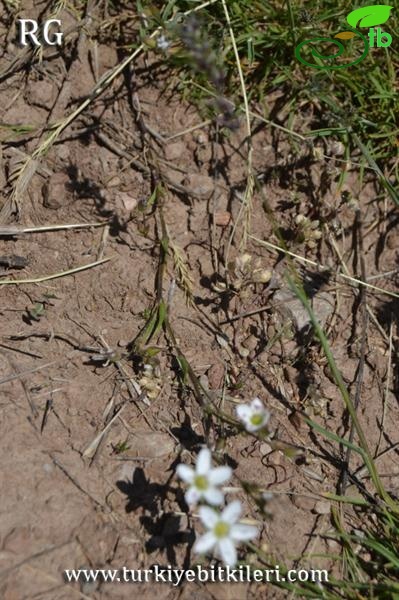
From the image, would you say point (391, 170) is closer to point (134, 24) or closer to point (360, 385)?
point (360, 385)

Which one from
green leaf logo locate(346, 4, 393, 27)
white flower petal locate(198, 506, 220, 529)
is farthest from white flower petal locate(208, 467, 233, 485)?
green leaf logo locate(346, 4, 393, 27)

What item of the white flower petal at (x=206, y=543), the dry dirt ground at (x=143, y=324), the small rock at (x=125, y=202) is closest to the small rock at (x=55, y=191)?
the dry dirt ground at (x=143, y=324)

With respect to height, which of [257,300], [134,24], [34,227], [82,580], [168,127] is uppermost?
[134,24]

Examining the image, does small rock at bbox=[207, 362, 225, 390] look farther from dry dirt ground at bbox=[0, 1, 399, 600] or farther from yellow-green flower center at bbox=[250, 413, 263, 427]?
yellow-green flower center at bbox=[250, 413, 263, 427]

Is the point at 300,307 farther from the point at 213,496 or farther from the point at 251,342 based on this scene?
the point at 213,496

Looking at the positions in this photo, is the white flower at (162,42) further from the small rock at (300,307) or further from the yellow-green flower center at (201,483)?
the yellow-green flower center at (201,483)

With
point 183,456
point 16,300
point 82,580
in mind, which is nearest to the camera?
point 82,580

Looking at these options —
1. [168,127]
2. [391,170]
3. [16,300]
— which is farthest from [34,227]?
[391,170]
